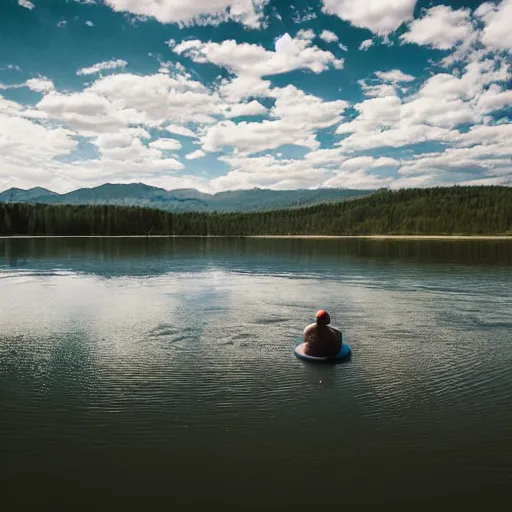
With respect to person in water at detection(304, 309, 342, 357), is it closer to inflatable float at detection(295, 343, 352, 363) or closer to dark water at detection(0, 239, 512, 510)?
inflatable float at detection(295, 343, 352, 363)

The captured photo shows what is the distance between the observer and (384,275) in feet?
190

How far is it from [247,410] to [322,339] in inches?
264

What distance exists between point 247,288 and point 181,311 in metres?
13.2

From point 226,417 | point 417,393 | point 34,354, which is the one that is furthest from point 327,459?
point 34,354

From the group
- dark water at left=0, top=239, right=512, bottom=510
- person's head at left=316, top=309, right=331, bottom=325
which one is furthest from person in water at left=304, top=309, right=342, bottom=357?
dark water at left=0, top=239, right=512, bottom=510

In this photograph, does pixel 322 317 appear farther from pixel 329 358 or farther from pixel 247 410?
pixel 247 410

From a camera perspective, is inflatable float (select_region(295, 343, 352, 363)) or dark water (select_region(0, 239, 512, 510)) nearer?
dark water (select_region(0, 239, 512, 510))

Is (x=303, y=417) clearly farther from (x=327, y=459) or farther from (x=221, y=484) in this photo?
(x=221, y=484)

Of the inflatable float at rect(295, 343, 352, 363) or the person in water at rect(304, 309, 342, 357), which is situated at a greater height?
the person in water at rect(304, 309, 342, 357)

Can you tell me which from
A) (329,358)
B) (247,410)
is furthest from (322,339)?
(247,410)

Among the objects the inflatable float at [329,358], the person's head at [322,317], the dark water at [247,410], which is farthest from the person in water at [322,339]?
the dark water at [247,410]

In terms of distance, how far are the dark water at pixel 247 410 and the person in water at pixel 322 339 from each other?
87 cm

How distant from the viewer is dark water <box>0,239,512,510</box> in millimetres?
11016

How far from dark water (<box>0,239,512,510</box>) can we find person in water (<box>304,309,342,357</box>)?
0.87 meters
